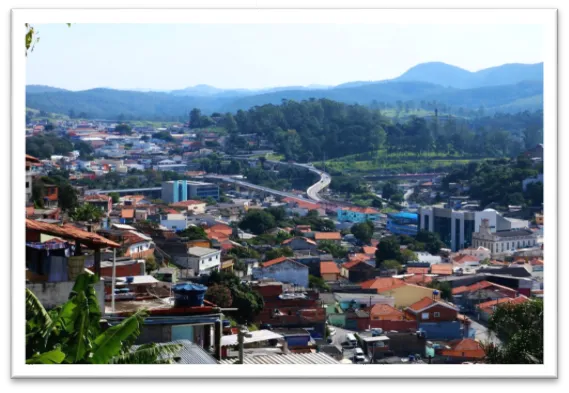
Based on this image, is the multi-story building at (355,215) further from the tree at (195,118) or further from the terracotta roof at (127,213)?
the tree at (195,118)

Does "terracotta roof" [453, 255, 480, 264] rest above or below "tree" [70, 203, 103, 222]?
below

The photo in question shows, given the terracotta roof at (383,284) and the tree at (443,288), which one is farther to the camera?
the tree at (443,288)

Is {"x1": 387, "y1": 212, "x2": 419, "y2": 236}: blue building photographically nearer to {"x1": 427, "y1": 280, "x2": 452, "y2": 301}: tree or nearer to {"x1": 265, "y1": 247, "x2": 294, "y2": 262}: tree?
{"x1": 265, "y1": 247, "x2": 294, "y2": 262}: tree

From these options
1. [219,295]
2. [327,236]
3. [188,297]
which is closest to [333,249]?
[327,236]

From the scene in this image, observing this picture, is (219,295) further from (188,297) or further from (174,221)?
(174,221)

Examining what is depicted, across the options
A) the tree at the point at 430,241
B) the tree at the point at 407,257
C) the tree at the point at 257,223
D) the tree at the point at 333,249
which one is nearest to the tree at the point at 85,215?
the tree at the point at 333,249

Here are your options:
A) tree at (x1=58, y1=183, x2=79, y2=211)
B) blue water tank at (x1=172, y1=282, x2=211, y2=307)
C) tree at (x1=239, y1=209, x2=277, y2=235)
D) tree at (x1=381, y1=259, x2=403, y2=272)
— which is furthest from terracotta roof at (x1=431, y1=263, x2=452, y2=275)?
blue water tank at (x1=172, y1=282, x2=211, y2=307)
